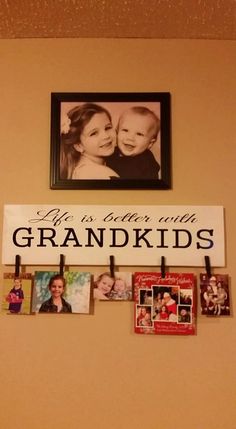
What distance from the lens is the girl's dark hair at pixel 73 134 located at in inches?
43.5

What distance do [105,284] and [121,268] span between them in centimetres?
6

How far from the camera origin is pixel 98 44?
1.16 meters

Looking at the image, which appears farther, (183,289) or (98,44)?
(98,44)

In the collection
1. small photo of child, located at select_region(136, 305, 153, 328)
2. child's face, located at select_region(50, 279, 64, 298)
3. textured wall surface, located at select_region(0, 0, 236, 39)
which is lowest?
small photo of child, located at select_region(136, 305, 153, 328)

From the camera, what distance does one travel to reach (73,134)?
1.12 meters

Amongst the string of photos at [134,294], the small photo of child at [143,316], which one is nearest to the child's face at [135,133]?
the string of photos at [134,294]

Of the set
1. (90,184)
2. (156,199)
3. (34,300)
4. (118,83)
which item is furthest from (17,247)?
(118,83)

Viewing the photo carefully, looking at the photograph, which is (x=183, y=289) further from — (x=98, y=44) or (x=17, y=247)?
(x=98, y=44)

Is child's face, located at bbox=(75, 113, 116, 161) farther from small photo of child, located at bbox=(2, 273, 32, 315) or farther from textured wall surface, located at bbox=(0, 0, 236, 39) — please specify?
small photo of child, located at bbox=(2, 273, 32, 315)

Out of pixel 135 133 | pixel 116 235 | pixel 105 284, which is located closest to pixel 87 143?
pixel 135 133

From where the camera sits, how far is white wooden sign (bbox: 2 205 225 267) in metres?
1.07

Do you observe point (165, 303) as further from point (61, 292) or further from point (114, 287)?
point (61, 292)

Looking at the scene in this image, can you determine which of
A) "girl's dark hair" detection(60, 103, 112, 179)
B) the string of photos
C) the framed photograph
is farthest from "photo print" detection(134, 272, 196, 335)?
"girl's dark hair" detection(60, 103, 112, 179)

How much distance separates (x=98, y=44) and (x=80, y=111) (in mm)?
216
